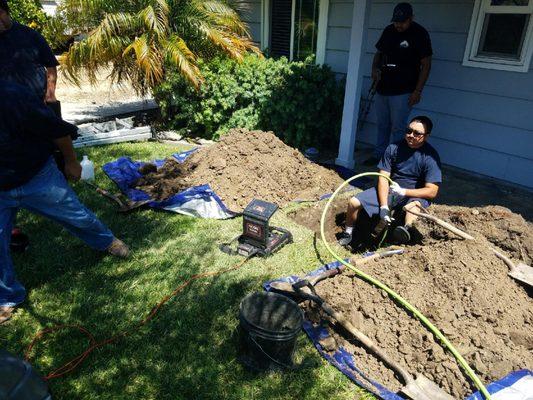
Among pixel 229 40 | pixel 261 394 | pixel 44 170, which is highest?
pixel 229 40

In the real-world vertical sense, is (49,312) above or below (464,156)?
below

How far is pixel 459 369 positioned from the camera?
8.46ft

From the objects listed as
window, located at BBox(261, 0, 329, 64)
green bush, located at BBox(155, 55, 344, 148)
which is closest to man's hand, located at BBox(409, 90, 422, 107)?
green bush, located at BBox(155, 55, 344, 148)

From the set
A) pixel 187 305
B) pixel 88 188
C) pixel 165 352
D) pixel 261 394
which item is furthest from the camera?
pixel 88 188

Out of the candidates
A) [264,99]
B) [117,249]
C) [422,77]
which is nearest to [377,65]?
[422,77]

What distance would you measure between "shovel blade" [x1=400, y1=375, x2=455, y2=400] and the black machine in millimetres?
1752

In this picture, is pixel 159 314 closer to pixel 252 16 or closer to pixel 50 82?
pixel 50 82

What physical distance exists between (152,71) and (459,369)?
6.00 metres

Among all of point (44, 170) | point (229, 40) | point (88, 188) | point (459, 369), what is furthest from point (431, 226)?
point (229, 40)

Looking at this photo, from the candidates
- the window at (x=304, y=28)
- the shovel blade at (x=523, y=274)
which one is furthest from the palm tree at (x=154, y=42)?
the shovel blade at (x=523, y=274)

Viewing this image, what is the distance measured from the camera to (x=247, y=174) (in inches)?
201

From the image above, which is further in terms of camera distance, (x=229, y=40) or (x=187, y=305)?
(x=229, y=40)

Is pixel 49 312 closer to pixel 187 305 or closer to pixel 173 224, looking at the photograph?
pixel 187 305

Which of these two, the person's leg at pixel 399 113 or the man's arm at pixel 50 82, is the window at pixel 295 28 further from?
the man's arm at pixel 50 82
